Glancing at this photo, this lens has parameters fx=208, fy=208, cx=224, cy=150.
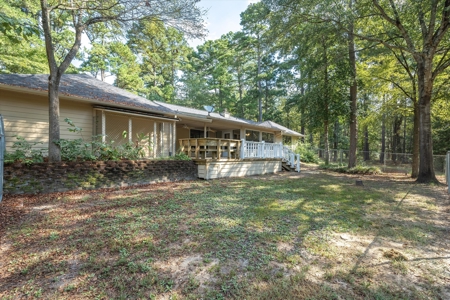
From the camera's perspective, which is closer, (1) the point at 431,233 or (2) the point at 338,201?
(1) the point at 431,233

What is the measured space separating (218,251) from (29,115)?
7.92 metres

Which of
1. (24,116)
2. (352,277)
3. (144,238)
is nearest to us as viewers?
(352,277)

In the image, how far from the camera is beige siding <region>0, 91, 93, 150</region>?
6.44m

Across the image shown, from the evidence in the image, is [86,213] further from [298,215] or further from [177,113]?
[177,113]

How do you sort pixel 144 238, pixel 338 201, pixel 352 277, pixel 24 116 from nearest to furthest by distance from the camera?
pixel 352 277 → pixel 144 238 → pixel 338 201 → pixel 24 116

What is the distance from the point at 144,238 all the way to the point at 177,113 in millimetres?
7541

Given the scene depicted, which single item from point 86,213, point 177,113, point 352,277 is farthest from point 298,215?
point 177,113

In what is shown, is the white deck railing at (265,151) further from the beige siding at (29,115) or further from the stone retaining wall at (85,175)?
the beige siding at (29,115)

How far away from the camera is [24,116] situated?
263 inches

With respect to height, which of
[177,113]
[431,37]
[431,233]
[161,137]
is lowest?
[431,233]

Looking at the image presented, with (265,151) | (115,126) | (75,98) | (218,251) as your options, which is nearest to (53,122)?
(75,98)

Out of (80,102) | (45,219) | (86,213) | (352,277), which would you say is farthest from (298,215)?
(80,102)

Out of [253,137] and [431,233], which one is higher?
[253,137]

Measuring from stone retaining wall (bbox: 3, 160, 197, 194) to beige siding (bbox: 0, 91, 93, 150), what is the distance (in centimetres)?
214
